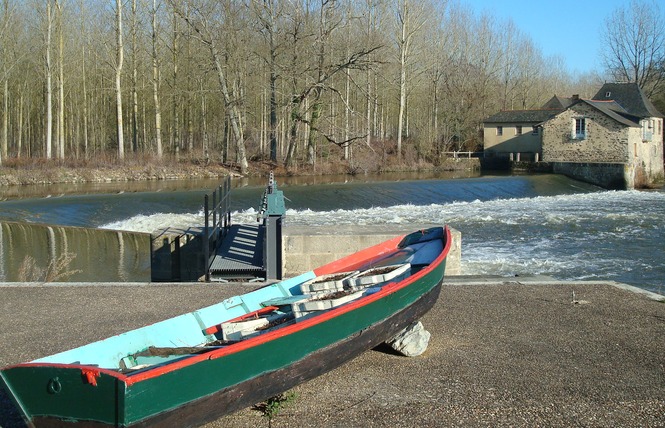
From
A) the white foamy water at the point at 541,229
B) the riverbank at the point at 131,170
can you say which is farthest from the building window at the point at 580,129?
the white foamy water at the point at 541,229

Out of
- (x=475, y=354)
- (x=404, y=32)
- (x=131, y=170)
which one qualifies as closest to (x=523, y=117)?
(x=404, y=32)

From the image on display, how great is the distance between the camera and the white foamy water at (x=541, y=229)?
642 inches

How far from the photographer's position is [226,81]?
148 feet

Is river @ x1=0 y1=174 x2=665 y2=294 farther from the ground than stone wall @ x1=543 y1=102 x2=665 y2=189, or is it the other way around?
A: stone wall @ x1=543 y1=102 x2=665 y2=189

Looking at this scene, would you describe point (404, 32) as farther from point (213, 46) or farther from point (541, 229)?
point (541, 229)

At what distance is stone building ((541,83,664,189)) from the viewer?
47906 mm

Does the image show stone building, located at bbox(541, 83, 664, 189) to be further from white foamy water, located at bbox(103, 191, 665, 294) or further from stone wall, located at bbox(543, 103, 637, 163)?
white foamy water, located at bbox(103, 191, 665, 294)

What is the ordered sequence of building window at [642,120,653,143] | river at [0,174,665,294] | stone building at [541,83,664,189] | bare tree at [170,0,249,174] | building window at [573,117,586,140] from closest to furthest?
river at [0,174,665,294] → bare tree at [170,0,249,174] → stone building at [541,83,664,189] → building window at [573,117,586,140] → building window at [642,120,653,143]

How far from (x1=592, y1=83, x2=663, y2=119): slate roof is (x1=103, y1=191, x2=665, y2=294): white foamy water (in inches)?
1004

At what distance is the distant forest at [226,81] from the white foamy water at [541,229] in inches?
520

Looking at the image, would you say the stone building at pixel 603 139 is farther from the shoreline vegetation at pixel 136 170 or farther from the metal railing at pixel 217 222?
the metal railing at pixel 217 222

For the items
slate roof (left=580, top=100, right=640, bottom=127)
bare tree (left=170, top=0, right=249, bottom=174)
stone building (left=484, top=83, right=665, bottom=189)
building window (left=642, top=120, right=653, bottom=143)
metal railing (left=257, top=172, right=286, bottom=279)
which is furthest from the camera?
building window (left=642, top=120, right=653, bottom=143)

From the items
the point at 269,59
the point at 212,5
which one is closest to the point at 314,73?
the point at 269,59

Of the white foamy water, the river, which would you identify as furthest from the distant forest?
the white foamy water
